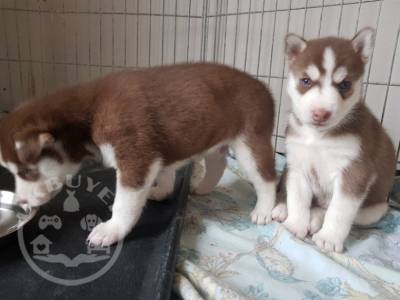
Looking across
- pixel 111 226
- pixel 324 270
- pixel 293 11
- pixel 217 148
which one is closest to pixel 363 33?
pixel 217 148

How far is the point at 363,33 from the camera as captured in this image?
1686mm

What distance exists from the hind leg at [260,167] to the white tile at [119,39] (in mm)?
2440

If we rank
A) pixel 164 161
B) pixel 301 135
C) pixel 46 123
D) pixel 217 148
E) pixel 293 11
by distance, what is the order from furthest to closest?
pixel 293 11, pixel 217 148, pixel 301 135, pixel 164 161, pixel 46 123

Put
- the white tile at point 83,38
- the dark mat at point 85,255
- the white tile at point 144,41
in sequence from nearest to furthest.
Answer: the dark mat at point 85,255 < the white tile at point 144,41 < the white tile at point 83,38

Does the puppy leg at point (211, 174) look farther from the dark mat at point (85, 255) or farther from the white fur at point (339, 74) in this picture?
the white fur at point (339, 74)

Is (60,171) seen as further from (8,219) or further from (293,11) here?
(293,11)

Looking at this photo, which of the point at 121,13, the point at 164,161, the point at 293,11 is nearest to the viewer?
the point at 164,161

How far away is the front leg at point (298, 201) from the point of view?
6.33ft

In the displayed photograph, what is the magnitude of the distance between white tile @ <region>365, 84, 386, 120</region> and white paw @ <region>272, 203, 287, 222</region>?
1.32 meters

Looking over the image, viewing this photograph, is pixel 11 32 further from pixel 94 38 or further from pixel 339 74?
pixel 339 74

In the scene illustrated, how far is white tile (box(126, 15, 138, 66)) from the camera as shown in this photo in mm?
3884

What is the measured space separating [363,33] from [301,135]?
540 millimetres

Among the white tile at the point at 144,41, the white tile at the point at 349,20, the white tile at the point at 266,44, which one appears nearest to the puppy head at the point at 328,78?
the white tile at the point at 349,20
